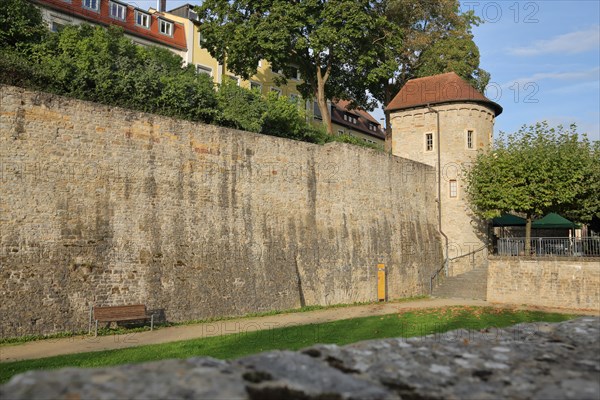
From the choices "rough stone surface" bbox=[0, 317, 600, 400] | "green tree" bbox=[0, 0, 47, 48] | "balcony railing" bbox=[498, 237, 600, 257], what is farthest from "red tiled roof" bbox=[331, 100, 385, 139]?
"rough stone surface" bbox=[0, 317, 600, 400]

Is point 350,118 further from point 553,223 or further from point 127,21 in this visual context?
point 553,223

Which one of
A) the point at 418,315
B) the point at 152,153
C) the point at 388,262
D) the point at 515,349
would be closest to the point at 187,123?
the point at 152,153

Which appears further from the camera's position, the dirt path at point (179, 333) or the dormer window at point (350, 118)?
the dormer window at point (350, 118)

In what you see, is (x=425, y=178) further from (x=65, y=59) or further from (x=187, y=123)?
(x=65, y=59)

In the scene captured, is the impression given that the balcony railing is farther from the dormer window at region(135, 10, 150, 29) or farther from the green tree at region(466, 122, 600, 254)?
the dormer window at region(135, 10, 150, 29)

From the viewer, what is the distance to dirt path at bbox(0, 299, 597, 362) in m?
11.7

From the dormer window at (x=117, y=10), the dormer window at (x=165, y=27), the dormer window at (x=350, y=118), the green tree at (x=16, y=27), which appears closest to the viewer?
the green tree at (x=16, y=27)

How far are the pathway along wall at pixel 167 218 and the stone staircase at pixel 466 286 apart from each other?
501cm

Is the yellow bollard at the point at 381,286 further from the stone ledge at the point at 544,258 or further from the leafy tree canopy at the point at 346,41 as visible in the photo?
the leafy tree canopy at the point at 346,41

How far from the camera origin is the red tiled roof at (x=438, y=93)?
30438 millimetres

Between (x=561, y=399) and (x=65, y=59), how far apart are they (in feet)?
58.9

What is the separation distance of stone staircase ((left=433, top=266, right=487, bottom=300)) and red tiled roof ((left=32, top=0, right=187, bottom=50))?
2674 cm

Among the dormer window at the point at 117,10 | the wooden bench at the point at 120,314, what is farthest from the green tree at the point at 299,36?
the wooden bench at the point at 120,314

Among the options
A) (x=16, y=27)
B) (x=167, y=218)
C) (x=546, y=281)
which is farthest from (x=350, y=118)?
(x=167, y=218)
